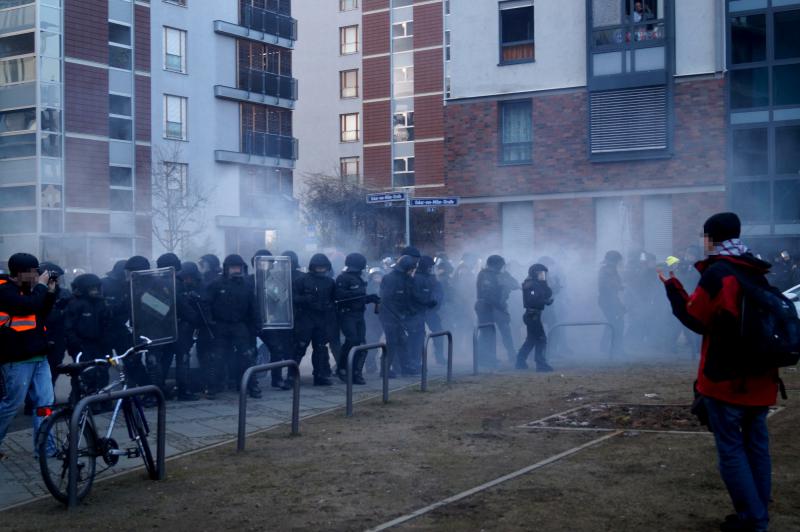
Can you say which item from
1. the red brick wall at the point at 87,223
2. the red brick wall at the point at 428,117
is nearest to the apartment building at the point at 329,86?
the red brick wall at the point at 428,117

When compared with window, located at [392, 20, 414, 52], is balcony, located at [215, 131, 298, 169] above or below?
below

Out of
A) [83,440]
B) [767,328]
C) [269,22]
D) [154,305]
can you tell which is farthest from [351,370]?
[269,22]

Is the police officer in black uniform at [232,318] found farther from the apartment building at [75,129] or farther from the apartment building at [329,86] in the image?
the apartment building at [329,86]

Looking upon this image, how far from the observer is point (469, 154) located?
2666cm

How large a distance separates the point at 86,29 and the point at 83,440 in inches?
1264

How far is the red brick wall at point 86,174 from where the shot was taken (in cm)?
3634

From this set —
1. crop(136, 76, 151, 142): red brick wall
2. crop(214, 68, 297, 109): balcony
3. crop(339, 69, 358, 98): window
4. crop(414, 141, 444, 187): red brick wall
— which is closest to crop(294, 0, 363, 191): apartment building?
crop(339, 69, 358, 98): window

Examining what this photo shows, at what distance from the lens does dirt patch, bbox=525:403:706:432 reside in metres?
9.12

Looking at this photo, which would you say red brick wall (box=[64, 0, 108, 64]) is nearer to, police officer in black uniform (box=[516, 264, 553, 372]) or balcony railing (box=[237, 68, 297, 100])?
balcony railing (box=[237, 68, 297, 100])

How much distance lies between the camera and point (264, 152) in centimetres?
4453

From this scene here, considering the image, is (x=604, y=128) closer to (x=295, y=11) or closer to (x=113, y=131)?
(x=113, y=131)

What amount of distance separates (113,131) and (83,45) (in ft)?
11.9

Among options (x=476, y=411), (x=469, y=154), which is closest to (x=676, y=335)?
(x=476, y=411)

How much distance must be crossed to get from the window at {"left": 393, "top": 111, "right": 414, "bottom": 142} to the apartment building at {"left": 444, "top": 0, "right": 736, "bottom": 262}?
22.6m
